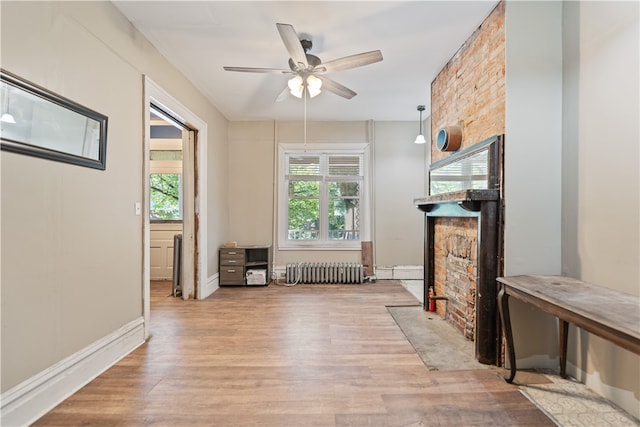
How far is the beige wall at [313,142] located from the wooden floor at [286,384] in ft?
7.20

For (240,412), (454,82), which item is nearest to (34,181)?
(240,412)

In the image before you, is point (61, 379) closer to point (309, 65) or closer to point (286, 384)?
point (286, 384)

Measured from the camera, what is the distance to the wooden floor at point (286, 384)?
1.67 meters

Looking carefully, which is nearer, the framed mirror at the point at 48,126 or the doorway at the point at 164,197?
the framed mirror at the point at 48,126

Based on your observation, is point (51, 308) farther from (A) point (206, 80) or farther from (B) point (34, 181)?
(A) point (206, 80)

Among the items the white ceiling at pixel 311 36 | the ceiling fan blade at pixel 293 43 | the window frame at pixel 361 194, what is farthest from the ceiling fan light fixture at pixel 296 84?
the window frame at pixel 361 194

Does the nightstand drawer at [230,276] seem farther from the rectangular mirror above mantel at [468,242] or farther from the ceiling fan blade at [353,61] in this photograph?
the ceiling fan blade at [353,61]

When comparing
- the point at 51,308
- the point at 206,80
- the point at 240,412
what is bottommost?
the point at 240,412

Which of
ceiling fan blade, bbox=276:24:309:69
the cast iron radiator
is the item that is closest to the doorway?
the cast iron radiator

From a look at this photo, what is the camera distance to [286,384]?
200 cm

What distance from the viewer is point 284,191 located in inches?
211

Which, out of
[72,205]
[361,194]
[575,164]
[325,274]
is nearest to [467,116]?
[575,164]

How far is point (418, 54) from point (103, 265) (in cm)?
353

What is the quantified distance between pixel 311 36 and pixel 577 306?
2.84 m
